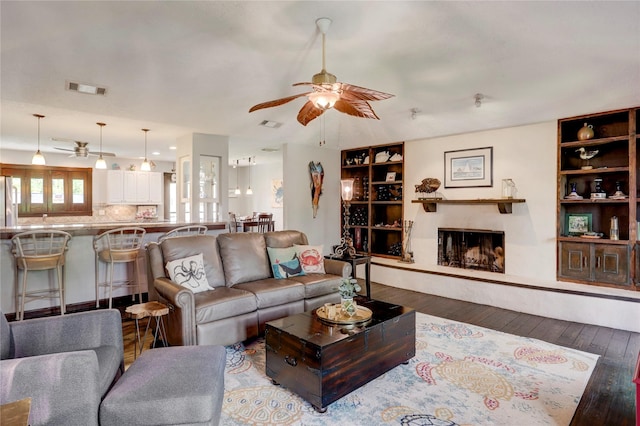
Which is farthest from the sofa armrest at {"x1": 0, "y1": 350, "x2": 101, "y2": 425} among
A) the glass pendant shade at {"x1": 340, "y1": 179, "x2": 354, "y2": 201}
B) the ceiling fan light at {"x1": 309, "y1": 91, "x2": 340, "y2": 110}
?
the glass pendant shade at {"x1": 340, "y1": 179, "x2": 354, "y2": 201}

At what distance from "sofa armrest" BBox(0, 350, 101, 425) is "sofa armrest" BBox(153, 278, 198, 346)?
51.2 inches

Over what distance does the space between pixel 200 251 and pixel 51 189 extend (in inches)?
265

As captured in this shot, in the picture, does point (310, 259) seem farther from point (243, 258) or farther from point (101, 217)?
point (101, 217)

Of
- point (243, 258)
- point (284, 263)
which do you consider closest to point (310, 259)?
point (284, 263)

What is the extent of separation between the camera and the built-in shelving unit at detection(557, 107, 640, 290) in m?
4.06

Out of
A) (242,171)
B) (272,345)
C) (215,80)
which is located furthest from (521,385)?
(242,171)

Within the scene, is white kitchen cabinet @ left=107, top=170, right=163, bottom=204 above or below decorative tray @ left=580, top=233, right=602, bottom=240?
above

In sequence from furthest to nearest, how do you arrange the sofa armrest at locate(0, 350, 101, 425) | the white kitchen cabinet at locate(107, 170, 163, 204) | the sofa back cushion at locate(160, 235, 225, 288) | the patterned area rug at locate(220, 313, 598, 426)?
the white kitchen cabinet at locate(107, 170, 163, 204) < the sofa back cushion at locate(160, 235, 225, 288) < the patterned area rug at locate(220, 313, 598, 426) < the sofa armrest at locate(0, 350, 101, 425)

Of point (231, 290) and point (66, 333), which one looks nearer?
point (66, 333)

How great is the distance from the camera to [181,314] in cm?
287

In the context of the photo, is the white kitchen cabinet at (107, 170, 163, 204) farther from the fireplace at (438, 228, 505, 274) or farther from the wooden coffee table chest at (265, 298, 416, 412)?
the wooden coffee table chest at (265, 298, 416, 412)

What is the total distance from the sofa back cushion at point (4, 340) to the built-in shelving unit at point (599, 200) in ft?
18.0

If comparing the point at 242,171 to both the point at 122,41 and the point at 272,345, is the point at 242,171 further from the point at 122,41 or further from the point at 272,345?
the point at 272,345

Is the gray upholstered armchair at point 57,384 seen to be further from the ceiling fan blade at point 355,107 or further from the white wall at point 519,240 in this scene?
the white wall at point 519,240
